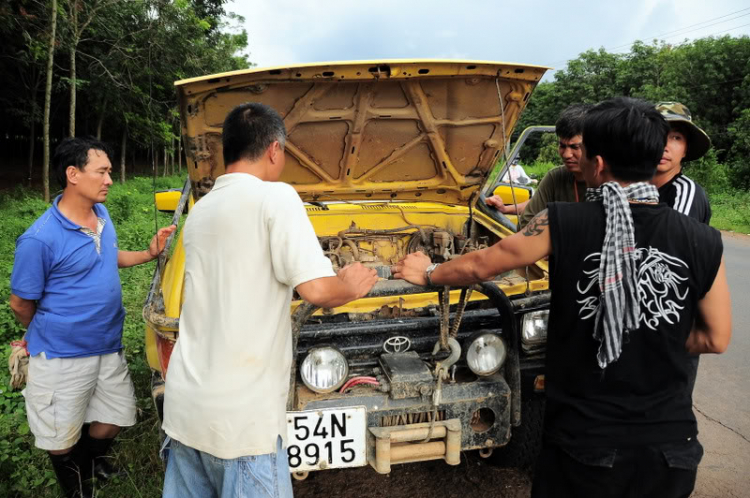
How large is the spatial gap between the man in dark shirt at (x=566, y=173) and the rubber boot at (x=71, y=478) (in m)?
2.52

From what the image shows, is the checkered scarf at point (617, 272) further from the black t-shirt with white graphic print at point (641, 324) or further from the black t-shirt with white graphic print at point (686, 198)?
the black t-shirt with white graphic print at point (686, 198)

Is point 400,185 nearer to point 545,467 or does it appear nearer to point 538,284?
point 538,284

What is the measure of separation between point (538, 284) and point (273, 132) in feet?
5.64

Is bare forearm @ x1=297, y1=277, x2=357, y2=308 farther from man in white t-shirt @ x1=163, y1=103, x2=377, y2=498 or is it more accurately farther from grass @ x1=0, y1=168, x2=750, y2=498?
grass @ x1=0, y1=168, x2=750, y2=498

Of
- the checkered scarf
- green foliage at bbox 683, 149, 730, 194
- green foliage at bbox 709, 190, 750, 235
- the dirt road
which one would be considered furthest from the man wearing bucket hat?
green foliage at bbox 683, 149, 730, 194

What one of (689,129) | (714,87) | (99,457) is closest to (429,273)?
(689,129)

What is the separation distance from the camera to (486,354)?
221 cm

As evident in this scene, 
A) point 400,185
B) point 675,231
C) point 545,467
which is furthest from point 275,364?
point 400,185

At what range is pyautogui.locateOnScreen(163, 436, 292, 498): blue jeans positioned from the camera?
4.86 feet

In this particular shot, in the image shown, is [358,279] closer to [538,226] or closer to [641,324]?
[538,226]

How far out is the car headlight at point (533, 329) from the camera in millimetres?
2355

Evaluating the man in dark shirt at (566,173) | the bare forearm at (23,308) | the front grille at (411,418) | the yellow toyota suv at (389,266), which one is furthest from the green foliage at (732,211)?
the bare forearm at (23,308)

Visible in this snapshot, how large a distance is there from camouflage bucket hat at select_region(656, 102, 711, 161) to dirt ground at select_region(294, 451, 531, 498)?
1.74 metres

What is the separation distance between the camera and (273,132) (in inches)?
60.2
